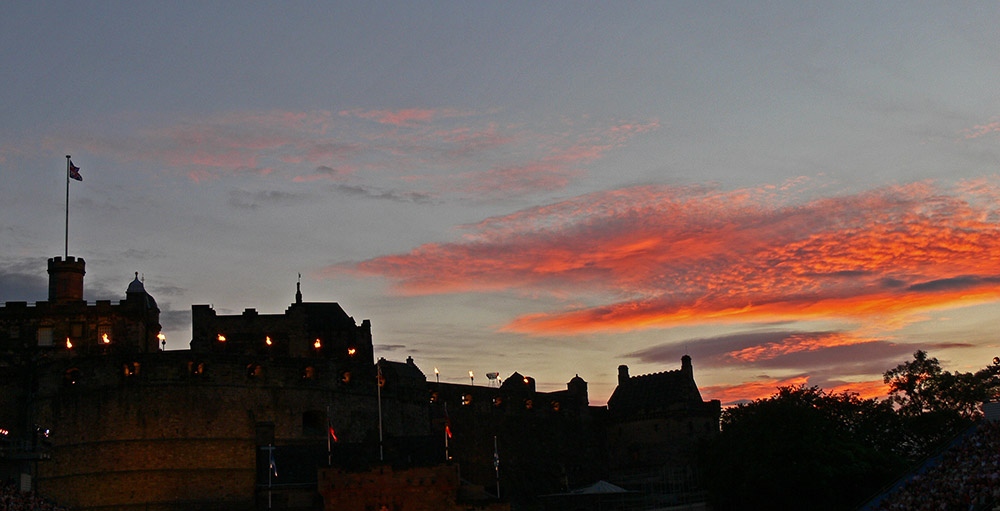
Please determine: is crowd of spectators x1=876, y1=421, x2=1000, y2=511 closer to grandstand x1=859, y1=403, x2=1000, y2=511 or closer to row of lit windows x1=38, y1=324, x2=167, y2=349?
grandstand x1=859, y1=403, x2=1000, y2=511

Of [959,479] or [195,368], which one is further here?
[195,368]

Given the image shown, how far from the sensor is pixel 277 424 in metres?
59.4

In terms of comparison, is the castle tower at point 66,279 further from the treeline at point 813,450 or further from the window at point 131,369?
the treeline at point 813,450

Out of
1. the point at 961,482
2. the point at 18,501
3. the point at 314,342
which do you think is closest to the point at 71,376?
the point at 18,501

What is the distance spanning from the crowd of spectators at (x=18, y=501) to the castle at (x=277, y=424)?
241 centimetres

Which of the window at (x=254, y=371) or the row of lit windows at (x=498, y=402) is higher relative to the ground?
the window at (x=254, y=371)

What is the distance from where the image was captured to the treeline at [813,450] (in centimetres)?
5991

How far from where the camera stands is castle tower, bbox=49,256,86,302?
2808 inches

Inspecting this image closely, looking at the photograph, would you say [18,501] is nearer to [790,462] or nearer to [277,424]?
[277,424]

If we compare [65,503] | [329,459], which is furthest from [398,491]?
[65,503]

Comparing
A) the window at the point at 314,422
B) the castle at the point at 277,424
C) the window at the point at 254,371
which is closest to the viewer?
the castle at the point at 277,424

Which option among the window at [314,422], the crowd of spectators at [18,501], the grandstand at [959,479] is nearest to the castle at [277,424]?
the window at [314,422]

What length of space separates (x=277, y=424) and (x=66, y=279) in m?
21.4

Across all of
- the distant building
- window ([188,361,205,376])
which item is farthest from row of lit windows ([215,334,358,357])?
the distant building
